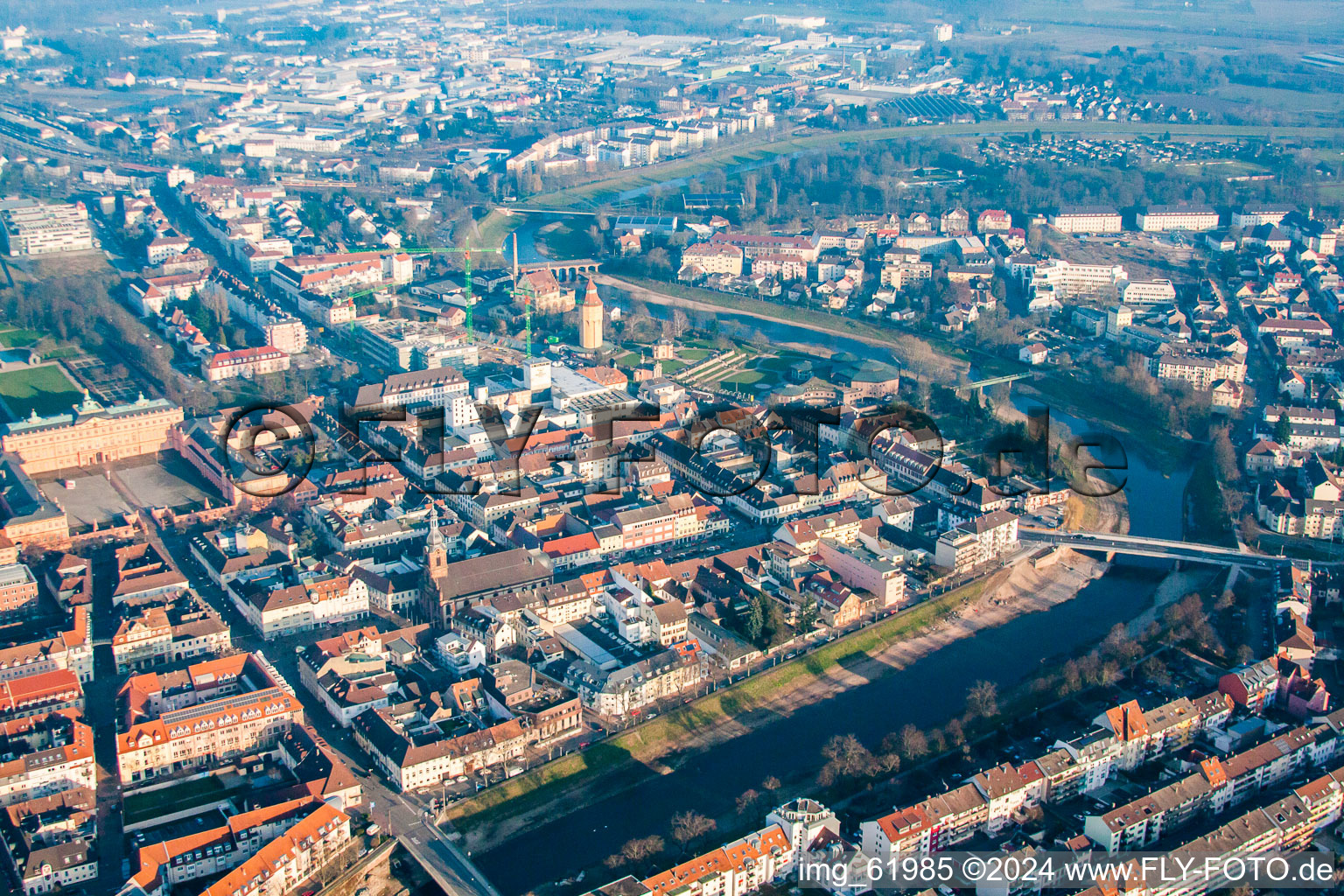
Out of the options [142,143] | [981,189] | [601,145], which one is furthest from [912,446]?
[142,143]

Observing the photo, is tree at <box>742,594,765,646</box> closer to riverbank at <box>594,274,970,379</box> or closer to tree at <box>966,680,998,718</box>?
tree at <box>966,680,998,718</box>

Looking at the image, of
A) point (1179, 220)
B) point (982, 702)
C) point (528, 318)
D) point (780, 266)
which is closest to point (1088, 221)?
point (1179, 220)

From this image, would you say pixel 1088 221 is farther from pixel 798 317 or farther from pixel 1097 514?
pixel 1097 514

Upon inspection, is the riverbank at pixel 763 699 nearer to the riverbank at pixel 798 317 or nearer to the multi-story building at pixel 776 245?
the riverbank at pixel 798 317

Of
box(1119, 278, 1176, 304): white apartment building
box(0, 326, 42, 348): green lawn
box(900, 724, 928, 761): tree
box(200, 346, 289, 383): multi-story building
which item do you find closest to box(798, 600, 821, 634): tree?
box(900, 724, 928, 761): tree

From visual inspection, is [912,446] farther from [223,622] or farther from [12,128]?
[12,128]

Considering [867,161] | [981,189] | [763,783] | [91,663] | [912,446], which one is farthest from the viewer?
[867,161]

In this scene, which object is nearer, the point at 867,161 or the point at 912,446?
the point at 912,446
